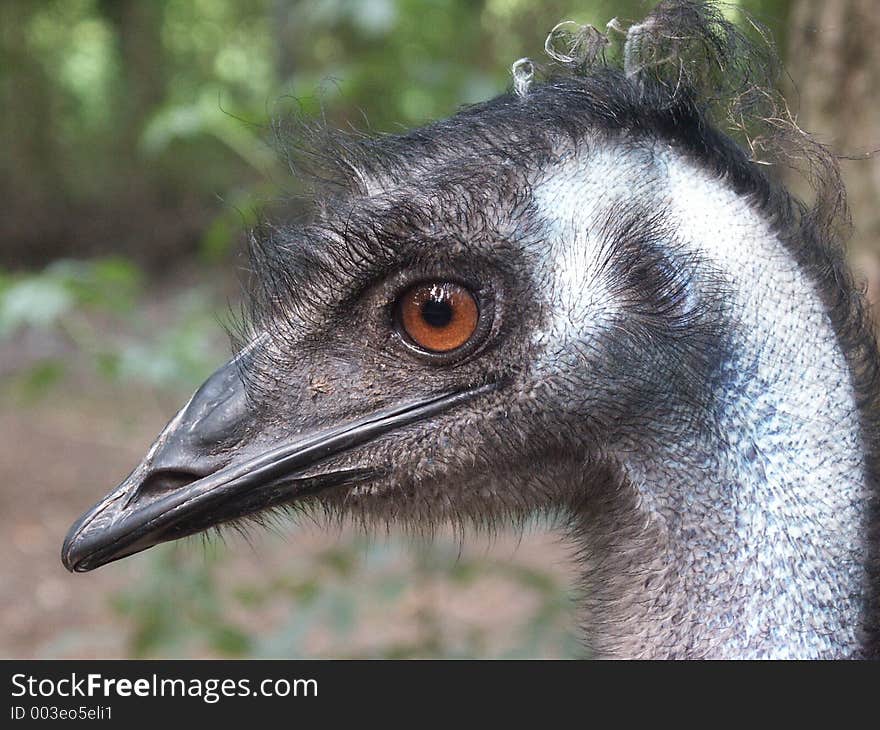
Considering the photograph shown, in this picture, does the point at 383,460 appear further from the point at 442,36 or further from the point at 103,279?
the point at 442,36

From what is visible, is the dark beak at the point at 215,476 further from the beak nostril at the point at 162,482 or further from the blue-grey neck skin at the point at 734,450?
the blue-grey neck skin at the point at 734,450

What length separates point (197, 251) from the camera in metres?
12.4

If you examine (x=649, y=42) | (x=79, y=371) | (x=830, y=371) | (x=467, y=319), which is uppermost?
(x=79, y=371)

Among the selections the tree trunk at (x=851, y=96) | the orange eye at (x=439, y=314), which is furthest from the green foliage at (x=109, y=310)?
the tree trunk at (x=851, y=96)

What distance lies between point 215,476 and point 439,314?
0.44m

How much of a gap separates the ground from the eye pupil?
2.02 feet

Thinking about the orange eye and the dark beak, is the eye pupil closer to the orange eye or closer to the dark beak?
the orange eye

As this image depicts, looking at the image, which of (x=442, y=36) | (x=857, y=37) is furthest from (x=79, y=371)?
(x=857, y=37)

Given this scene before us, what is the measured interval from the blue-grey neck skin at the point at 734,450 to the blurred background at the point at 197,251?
1.96ft

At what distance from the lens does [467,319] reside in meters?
1.72

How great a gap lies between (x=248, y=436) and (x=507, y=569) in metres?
1.50

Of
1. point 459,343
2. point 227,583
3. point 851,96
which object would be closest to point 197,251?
point 227,583

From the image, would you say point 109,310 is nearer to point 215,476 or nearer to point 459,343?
point 215,476

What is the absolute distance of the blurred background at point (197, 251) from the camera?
111 inches
